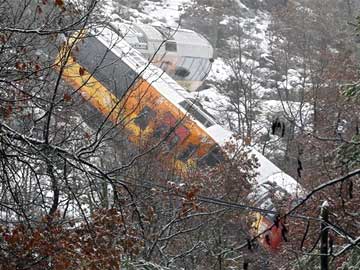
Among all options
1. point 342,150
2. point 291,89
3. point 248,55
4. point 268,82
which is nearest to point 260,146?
point 291,89

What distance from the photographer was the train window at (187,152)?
1814 cm

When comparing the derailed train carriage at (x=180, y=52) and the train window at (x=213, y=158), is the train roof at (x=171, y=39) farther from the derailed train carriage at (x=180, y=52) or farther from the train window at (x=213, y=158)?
the train window at (x=213, y=158)

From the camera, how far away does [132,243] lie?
6.84 metres

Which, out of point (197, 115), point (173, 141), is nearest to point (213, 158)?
point (173, 141)

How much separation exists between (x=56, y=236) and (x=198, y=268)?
260 inches

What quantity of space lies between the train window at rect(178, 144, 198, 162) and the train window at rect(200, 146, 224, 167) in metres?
0.39

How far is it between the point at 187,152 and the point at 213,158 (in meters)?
0.78

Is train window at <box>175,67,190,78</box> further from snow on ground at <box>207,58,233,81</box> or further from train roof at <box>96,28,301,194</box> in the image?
train roof at <box>96,28,301,194</box>

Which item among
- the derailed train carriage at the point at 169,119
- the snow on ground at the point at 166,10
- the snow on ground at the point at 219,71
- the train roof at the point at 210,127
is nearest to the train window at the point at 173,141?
the derailed train carriage at the point at 169,119

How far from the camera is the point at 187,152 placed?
61.6 ft

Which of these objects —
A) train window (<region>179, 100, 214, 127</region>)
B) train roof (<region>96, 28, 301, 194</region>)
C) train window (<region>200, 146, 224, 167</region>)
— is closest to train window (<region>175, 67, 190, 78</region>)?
train roof (<region>96, 28, 301, 194</region>)

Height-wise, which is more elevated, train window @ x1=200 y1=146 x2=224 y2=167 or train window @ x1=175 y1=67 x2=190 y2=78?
train window @ x1=200 y1=146 x2=224 y2=167

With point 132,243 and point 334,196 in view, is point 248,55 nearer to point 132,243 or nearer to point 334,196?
point 334,196

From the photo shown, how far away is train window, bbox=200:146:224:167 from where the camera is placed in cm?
1825
